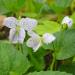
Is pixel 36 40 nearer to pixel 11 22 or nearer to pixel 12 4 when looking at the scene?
pixel 11 22

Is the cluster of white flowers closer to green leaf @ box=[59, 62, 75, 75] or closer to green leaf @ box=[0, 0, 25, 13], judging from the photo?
green leaf @ box=[59, 62, 75, 75]

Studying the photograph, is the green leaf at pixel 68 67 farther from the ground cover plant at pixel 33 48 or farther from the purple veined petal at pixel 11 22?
→ the purple veined petal at pixel 11 22

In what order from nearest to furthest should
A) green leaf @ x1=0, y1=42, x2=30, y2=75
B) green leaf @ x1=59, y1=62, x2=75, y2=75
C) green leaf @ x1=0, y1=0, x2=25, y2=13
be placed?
green leaf @ x1=0, y1=42, x2=30, y2=75, green leaf @ x1=59, y1=62, x2=75, y2=75, green leaf @ x1=0, y1=0, x2=25, y2=13

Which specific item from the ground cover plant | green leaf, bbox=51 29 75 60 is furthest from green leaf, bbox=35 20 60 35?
green leaf, bbox=51 29 75 60

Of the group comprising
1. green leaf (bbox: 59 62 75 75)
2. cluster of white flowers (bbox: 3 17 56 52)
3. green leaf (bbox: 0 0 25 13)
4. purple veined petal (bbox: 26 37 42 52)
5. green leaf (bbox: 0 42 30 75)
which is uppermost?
green leaf (bbox: 0 0 25 13)

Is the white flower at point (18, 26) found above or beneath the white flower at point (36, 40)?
above

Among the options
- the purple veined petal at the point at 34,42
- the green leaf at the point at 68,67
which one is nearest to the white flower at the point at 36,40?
the purple veined petal at the point at 34,42

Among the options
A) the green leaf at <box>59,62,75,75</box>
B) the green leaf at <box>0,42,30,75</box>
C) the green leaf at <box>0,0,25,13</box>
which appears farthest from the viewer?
the green leaf at <box>0,0,25,13</box>

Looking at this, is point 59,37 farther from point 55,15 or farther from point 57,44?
point 55,15
